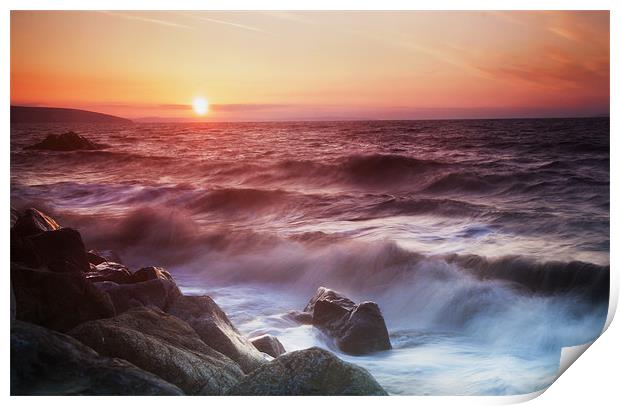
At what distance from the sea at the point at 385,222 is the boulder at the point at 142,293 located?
265 millimetres

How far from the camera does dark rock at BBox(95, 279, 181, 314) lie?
442 centimetres

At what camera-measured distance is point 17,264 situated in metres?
4.43

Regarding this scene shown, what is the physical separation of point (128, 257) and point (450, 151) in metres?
2.19

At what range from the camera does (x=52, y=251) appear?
4.50 m

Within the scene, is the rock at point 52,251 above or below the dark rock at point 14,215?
below

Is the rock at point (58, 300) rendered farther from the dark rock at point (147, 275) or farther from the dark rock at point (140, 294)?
the dark rock at point (147, 275)

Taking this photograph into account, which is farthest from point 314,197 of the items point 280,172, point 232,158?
point 232,158

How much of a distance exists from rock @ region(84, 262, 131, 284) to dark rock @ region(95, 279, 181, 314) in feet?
0.20

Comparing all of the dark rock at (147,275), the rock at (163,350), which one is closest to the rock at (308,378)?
the rock at (163,350)

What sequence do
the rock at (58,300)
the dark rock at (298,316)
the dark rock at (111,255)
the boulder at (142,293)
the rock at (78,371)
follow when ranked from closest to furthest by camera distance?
the rock at (78,371), the rock at (58,300), the boulder at (142,293), the dark rock at (298,316), the dark rock at (111,255)

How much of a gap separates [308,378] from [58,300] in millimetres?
1503

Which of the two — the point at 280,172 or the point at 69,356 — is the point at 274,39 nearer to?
the point at 280,172

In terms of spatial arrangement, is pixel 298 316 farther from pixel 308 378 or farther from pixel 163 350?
pixel 163 350

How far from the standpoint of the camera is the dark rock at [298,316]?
15.3 ft
